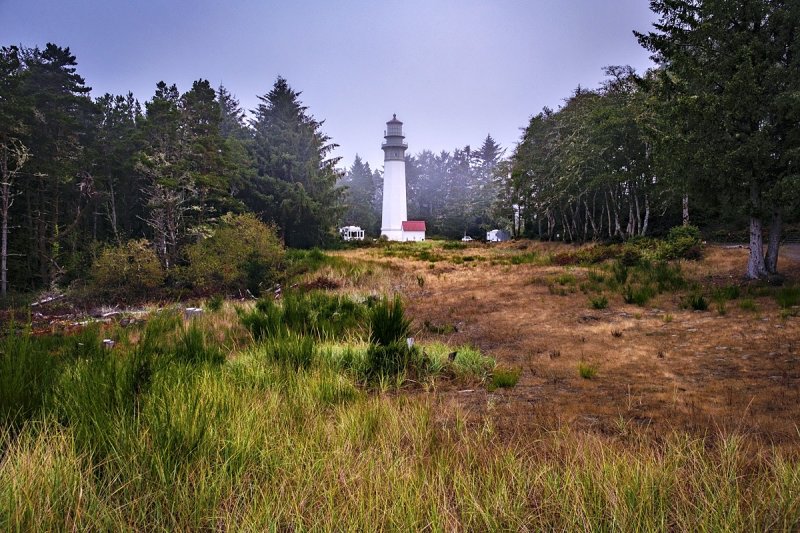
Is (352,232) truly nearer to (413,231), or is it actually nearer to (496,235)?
(413,231)

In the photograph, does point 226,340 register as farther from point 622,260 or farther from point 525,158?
point 525,158

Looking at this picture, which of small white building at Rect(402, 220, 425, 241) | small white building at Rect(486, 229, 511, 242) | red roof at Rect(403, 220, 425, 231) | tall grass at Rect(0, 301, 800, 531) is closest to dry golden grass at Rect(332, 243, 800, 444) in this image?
tall grass at Rect(0, 301, 800, 531)

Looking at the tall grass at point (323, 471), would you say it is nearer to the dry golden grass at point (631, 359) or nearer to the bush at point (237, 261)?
the dry golden grass at point (631, 359)

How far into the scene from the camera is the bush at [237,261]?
19.5m

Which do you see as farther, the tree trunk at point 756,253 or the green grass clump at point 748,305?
the tree trunk at point 756,253

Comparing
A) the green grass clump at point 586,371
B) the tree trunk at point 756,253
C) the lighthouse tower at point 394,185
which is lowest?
the green grass clump at point 586,371

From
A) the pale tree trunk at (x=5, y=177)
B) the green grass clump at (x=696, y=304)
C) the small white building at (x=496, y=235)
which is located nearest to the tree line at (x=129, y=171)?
the pale tree trunk at (x=5, y=177)

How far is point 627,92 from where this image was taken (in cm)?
2808

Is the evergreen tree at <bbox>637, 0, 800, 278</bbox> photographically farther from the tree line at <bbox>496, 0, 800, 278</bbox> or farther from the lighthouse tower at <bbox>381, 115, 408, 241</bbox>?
the lighthouse tower at <bbox>381, 115, 408, 241</bbox>

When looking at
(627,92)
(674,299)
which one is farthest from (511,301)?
(627,92)

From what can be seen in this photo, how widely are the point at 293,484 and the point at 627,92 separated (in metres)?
32.4

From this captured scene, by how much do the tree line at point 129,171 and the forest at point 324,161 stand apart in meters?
0.13

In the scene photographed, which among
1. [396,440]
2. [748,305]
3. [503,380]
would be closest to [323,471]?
[396,440]

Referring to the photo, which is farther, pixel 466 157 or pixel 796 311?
pixel 466 157
